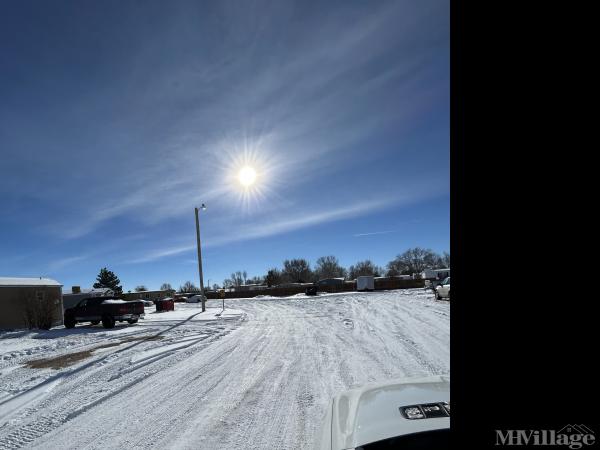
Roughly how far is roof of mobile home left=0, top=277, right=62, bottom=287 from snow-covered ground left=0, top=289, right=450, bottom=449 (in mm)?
12386

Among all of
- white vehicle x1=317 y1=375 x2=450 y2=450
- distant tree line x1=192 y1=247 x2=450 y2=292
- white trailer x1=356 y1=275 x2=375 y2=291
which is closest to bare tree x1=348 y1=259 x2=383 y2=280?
distant tree line x1=192 y1=247 x2=450 y2=292

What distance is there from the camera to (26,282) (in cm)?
2280

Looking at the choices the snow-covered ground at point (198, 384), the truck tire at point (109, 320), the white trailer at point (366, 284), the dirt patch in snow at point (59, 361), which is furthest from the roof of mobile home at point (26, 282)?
the white trailer at point (366, 284)

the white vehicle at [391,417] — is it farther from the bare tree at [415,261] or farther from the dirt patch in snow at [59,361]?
the bare tree at [415,261]

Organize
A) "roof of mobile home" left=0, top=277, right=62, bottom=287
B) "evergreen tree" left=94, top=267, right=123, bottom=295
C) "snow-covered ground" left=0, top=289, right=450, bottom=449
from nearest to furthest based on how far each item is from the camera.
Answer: "snow-covered ground" left=0, top=289, right=450, bottom=449
"roof of mobile home" left=0, top=277, right=62, bottom=287
"evergreen tree" left=94, top=267, right=123, bottom=295

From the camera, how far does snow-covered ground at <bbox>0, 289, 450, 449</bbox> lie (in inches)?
169

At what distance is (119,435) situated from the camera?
14.1ft

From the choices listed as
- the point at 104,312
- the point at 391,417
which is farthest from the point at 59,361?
the point at 391,417

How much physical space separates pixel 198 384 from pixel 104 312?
14384mm
